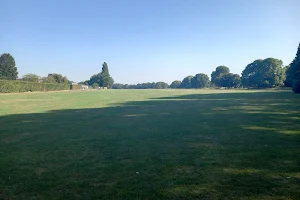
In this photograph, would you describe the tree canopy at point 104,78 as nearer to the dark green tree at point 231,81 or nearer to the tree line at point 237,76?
the tree line at point 237,76

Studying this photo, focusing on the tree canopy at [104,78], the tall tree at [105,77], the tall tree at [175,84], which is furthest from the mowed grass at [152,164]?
the tall tree at [175,84]

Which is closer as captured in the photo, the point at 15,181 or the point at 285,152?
the point at 15,181

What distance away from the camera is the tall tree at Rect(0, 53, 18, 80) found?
100812 mm

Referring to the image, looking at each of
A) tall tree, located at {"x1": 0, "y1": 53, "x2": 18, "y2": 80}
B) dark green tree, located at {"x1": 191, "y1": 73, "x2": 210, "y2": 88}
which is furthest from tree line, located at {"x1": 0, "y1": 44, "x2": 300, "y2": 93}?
dark green tree, located at {"x1": 191, "y1": 73, "x2": 210, "y2": 88}

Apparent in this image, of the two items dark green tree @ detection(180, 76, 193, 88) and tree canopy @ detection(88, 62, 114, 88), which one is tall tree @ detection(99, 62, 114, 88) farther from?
dark green tree @ detection(180, 76, 193, 88)

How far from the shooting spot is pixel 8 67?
101812 mm

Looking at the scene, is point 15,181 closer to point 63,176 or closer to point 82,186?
point 63,176

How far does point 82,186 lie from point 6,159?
126 inches

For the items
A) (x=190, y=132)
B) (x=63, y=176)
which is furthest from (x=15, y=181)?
(x=190, y=132)

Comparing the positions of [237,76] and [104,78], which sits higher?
[237,76]

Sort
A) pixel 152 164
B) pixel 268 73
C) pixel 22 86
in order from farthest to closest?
pixel 268 73, pixel 22 86, pixel 152 164

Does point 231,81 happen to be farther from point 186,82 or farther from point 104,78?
point 104,78

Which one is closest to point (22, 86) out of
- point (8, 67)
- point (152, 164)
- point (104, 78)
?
point (8, 67)

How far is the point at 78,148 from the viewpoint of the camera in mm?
7484
